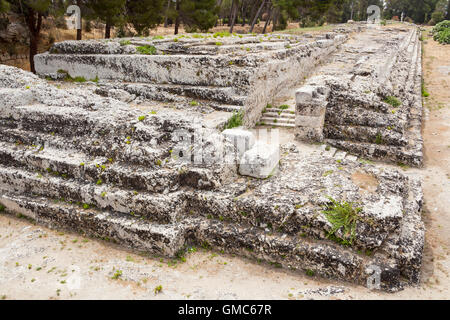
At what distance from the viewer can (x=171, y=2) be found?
22062 mm

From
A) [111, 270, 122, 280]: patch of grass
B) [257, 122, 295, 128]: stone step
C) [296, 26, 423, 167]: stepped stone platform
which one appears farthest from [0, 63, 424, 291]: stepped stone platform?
[257, 122, 295, 128]: stone step

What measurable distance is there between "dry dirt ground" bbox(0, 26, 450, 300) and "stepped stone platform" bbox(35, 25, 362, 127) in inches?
159

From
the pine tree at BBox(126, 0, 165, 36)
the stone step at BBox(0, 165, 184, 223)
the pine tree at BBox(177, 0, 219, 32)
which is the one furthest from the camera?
the pine tree at BBox(177, 0, 219, 32)

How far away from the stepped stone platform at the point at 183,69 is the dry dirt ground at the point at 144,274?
4035 millimetres

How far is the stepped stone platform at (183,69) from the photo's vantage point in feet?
25.8

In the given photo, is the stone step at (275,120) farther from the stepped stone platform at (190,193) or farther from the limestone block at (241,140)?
the limestone block at (241,140)

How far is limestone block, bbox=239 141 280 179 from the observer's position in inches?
187

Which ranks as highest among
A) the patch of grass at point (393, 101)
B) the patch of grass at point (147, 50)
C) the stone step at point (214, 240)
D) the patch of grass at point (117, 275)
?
the patch of grass at point (147, 50)

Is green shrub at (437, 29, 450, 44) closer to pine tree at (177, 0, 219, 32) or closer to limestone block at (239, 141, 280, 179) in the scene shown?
pine tree at (177, 0, 219, 32)

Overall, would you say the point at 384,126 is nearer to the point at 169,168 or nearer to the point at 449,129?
the point at 449,129

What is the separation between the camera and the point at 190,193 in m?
4.57

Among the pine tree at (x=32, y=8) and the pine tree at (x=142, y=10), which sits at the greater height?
the pine tree at (x=142, y=10)

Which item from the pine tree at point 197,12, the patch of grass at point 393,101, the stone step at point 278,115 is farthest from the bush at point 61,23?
the patch of grass at point 393,101

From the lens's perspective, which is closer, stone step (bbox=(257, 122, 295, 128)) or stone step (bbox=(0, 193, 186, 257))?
stone step (bbox=(0, 193, 186, 257))
